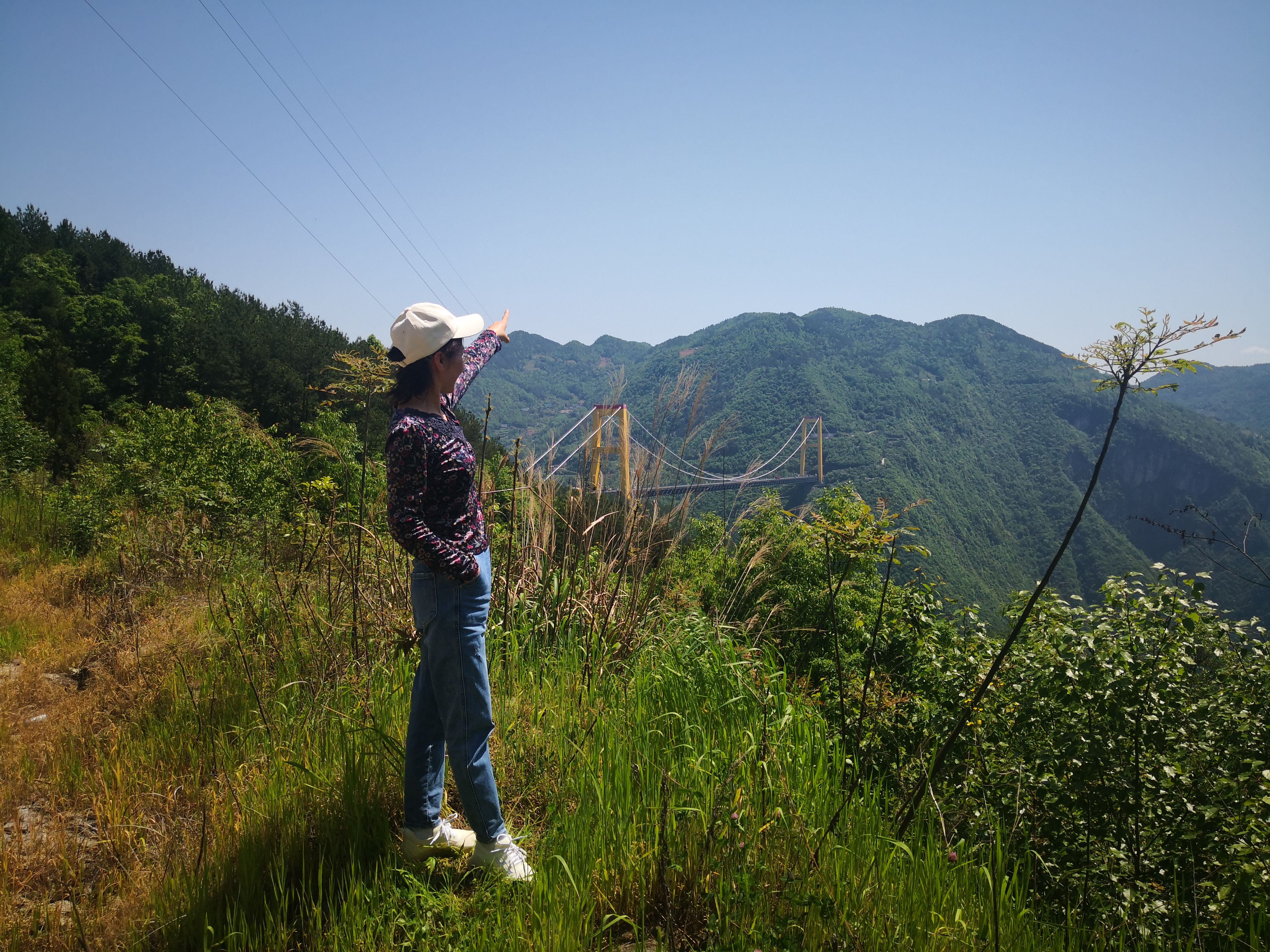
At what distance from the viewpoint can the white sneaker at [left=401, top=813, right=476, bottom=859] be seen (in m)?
1.37

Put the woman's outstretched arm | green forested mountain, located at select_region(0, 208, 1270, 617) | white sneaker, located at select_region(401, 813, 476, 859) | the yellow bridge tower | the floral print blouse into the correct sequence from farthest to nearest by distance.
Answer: green forested mountain, located at select_region(0, 208, 1270, 617)
the yellow bridge tower
the woman's outstretched arm
white sneaker, located at select_region(401, 813, 476, 859)
the floral print blouse

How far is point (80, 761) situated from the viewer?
5.99 ft

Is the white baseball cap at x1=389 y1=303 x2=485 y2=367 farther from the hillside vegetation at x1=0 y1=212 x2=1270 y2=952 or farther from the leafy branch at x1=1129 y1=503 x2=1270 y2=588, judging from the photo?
the leafy branch at x1=1129 y1=503 x2=1270 y2=588

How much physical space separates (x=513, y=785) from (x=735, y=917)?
63cm

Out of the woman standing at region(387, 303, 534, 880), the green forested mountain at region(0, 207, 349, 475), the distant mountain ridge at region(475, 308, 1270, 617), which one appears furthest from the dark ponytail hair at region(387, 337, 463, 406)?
the distant mountain ridge at region(475, 308, 1270, 617)

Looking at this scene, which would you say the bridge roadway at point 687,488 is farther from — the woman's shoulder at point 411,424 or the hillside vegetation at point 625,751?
the woman's shoulder at point 411,424

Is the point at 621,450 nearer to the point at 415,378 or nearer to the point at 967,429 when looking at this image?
the point at 415,378

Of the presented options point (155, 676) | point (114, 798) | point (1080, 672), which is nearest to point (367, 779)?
point (114, 798)

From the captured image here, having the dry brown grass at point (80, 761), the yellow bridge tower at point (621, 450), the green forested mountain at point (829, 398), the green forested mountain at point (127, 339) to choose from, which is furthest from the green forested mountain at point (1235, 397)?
the dry brown grass at point (80, 761)

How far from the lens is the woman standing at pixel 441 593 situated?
4.24 feet

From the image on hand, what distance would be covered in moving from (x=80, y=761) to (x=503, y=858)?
1.32m

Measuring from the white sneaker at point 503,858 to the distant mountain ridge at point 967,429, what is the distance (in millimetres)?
31004

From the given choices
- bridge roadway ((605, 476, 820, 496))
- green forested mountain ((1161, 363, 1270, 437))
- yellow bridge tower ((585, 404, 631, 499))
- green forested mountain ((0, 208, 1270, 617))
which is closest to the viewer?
yellow bridge tower ((585, 404, 631, 499))

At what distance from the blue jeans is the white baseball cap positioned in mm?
423
